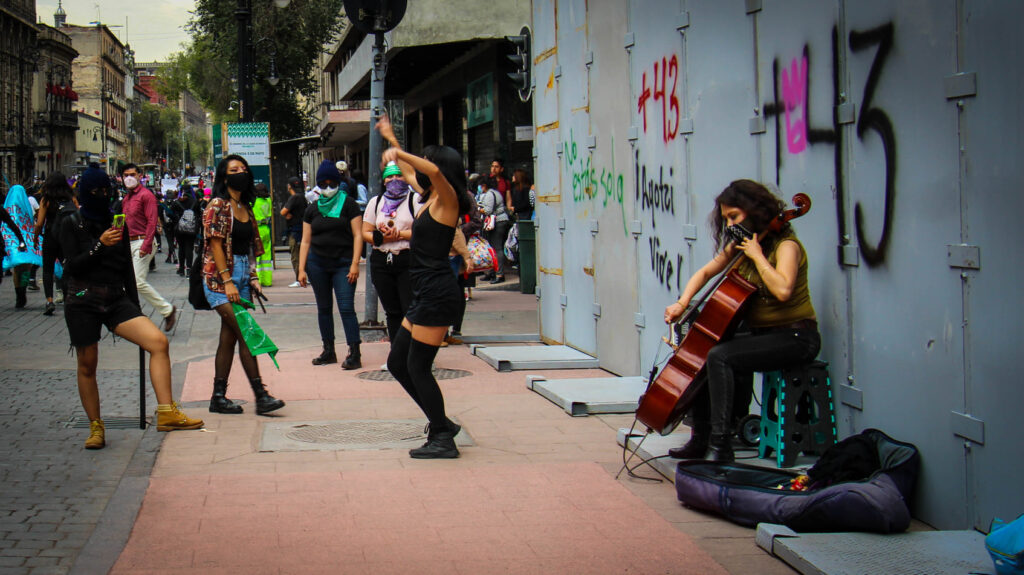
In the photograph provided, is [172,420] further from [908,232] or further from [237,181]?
[908,232]

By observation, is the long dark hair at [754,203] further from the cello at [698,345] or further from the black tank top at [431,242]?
the black tank top at [431,242]

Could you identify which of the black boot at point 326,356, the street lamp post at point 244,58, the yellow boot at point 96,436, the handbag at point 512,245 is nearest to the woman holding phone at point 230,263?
the yellow boot at point 96,436

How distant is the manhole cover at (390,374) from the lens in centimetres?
952

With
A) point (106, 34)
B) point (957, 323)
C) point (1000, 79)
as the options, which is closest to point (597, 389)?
point (957, 323)

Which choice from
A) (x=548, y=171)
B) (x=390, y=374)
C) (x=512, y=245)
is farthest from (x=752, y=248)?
(x=512, y=245)

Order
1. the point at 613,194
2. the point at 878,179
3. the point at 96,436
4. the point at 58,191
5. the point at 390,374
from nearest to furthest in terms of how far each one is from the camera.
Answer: the point at 878,179 → the point at 96,436 → the point at 58,191 → the point at 613,194 → the point at 390,374

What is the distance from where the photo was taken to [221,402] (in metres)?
8.01

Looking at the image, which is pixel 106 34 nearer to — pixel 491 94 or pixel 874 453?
pixel 491 94

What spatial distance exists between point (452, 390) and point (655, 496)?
11.1 feet

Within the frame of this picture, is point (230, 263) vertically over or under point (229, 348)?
over

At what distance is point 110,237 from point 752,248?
389 cm

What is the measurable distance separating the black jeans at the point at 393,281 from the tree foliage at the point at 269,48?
29.1 meters

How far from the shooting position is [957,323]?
184 inches

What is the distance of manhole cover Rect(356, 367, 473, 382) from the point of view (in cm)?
952
